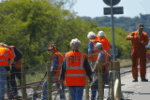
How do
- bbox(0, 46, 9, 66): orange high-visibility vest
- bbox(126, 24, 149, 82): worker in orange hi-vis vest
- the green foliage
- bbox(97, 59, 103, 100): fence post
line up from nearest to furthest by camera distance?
bbox(97, 59, 103, 100): fence post → bbox(0, 46, 9, 66): orange high-visibility vest → bbox(126, 24, 149, 82): worker in orange hi-vis vest → the green foliage

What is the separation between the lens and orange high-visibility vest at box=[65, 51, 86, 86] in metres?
6.34

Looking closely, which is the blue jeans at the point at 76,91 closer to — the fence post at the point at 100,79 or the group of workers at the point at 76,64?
the group of workers at the point at 76,64

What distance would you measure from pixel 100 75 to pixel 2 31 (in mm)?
22739

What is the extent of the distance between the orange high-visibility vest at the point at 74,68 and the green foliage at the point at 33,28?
2172 cm

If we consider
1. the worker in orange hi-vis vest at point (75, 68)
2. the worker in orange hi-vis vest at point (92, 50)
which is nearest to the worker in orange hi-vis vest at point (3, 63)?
the worker in orange hi-vis vest at point (75, 68)

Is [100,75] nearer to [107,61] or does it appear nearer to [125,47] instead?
[107,61]

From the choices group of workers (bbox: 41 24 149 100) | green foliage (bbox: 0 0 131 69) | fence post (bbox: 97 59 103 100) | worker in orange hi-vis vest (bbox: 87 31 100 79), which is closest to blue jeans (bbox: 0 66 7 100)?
group of workers (bbox: 41 24 149 100)

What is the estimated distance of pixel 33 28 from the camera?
116 ft

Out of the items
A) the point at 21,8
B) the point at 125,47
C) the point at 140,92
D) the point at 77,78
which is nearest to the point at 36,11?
the point at 21,8

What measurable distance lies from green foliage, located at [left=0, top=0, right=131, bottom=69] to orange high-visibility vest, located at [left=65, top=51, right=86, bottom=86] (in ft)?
71.3

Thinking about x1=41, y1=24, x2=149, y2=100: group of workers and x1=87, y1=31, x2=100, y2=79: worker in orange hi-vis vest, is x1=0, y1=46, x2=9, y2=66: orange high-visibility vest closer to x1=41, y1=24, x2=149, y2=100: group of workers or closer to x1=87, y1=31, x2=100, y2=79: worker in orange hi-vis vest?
x1=41, y1=24, x2=149, y2=100: group of workers

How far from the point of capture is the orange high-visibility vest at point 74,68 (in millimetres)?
6336

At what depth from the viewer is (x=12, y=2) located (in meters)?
33.8

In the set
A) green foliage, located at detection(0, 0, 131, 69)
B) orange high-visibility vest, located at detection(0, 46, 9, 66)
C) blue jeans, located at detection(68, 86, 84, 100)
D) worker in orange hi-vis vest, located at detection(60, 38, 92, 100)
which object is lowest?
blue jeans, located at detection(68, 86, 84, 100)
